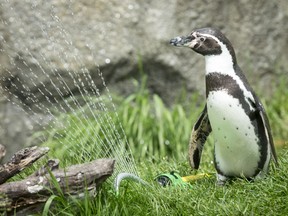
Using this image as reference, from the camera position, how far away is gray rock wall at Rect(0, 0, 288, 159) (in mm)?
5758

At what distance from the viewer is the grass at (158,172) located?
3449 mm

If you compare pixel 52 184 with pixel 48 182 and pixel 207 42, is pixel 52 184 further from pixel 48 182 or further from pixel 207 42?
pixel 207 42

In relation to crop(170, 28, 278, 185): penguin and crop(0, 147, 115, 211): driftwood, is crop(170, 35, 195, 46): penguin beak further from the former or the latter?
crop(0, 147, 115, 211): driftwood

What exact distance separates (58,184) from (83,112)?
2457 millimetres

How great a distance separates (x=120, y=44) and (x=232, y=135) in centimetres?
241

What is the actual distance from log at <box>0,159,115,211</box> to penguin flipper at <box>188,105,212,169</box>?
78cm

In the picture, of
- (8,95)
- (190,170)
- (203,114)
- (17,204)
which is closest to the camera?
(17,204)

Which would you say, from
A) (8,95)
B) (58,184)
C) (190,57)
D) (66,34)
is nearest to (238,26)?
(190,57)

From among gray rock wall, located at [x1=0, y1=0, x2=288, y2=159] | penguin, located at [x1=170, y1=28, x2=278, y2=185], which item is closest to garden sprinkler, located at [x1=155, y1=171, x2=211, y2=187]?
penguin, located at [x1=170, y1=28, x2=278, y2=185]

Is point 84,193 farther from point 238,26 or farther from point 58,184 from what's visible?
point 238,26

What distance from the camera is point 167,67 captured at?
6.18 m

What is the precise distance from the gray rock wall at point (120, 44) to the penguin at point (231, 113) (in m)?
2.06

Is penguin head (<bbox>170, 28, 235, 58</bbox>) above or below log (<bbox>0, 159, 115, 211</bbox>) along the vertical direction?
above

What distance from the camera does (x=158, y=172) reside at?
177 inches
